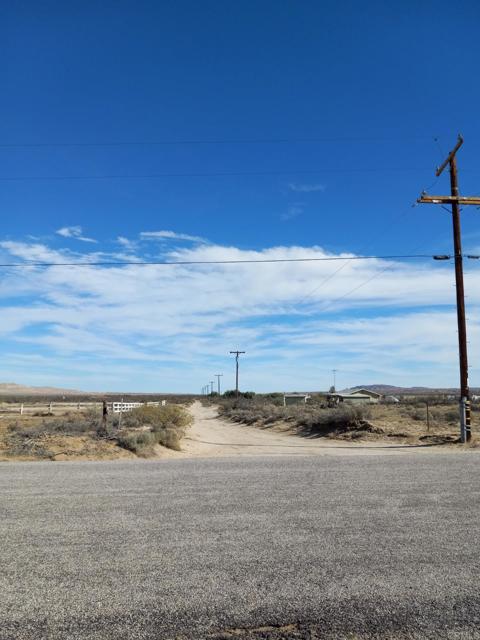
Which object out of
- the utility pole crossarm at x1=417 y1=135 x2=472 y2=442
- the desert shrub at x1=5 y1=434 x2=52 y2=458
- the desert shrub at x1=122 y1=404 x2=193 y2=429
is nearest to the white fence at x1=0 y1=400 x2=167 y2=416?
the desert shrub at x1=122 y1=404 x2=193 y2=429

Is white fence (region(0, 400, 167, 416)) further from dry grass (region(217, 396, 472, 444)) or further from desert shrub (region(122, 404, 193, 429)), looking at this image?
dry grass (region(217, 396, 472, 444))

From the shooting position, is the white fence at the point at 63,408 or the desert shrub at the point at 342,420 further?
the white fence at the point at 63,408

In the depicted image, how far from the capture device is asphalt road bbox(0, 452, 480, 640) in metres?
4.42

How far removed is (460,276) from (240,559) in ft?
63.8

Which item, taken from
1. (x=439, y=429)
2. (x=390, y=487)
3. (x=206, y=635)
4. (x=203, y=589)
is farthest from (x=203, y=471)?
(x=439, y=429)

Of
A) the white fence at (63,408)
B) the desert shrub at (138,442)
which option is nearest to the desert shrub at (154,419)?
the white fence at (63,408)

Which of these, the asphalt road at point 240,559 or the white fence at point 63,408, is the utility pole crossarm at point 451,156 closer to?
the asphalt road at point 240,559

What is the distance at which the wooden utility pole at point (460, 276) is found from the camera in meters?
22.1

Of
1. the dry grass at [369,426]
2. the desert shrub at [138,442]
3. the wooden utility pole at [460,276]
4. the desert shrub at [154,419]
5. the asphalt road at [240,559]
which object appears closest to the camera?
the asphalt road at [240,559]

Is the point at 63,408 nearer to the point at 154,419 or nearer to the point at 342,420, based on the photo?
the point at 154,419

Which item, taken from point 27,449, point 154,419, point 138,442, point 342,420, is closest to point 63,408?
point 154,419

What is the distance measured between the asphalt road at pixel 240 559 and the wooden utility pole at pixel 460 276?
12.3 meters

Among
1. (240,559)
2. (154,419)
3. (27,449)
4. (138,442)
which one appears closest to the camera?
(240,559)

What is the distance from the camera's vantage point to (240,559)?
19.4ft
